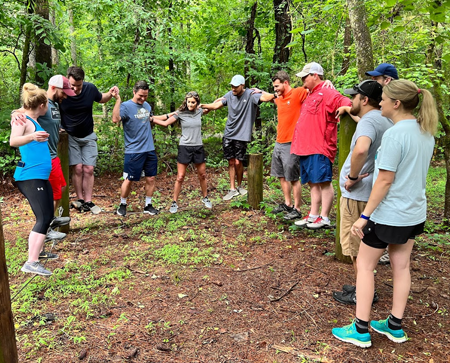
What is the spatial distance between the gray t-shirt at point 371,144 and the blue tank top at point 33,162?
3.36 metres

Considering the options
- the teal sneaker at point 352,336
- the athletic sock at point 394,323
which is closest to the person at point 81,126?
the teal sneaker at point 352,336

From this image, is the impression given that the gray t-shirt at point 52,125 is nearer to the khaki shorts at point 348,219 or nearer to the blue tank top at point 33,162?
the blue tank top at point 33,162

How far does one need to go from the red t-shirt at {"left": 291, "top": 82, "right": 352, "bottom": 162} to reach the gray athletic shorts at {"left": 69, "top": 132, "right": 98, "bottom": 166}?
147 inches

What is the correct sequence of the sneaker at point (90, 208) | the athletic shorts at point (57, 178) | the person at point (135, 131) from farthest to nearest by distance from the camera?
the sneaker at point (90, 208), the person at point (135, 131), the athletic shorts at point (57, 178)

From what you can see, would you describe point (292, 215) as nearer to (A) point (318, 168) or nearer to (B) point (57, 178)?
(A) point (318, 168)

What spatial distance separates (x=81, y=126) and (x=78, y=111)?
26 centimetres

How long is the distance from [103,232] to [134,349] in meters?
3.11

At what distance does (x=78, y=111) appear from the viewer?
6.16 metres

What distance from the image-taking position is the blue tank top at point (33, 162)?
3957mm

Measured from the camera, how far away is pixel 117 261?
4.57 m

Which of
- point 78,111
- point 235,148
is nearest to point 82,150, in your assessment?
point 78,111

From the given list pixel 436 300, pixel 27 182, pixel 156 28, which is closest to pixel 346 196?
pixel 436 300

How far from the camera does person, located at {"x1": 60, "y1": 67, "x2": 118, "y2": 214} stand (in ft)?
19.7

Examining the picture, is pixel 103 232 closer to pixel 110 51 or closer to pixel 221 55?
pixel 110 51
